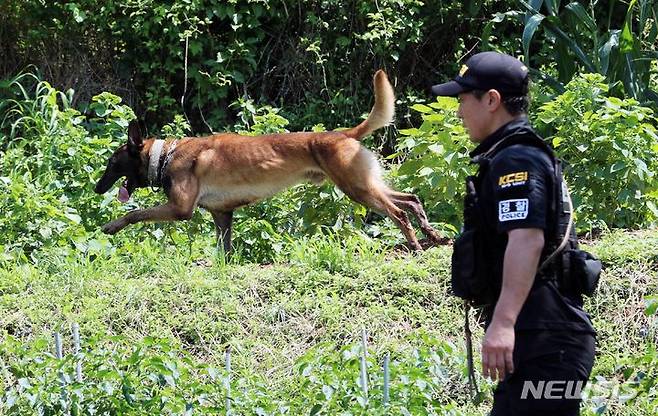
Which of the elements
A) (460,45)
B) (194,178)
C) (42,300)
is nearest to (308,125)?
(460,45)

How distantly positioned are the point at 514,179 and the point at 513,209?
0.33 feet

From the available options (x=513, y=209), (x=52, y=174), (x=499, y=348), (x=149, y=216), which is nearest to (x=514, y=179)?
(x=513, y=209)

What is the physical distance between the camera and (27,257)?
7750mm

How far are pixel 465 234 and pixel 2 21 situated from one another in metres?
9.97

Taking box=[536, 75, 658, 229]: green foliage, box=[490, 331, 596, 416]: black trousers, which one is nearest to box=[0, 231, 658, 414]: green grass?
box=[536, 75, 658, 229]: green foliage

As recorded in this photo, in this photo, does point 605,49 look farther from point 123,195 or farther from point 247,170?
point 123,195

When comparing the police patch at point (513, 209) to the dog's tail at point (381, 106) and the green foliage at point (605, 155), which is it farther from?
the dog's tail at point (381, 106)

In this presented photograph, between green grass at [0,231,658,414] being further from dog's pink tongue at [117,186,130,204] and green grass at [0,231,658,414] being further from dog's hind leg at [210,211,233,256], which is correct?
dog's pink tongue at [117,186,130,204]

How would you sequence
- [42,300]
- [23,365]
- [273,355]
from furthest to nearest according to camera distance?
[42,300] → [273,355] → [23,365]

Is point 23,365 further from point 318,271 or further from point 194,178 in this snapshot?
point 194,178

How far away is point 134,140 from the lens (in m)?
8.81

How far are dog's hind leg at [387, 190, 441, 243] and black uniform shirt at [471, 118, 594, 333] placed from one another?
14.9 feet

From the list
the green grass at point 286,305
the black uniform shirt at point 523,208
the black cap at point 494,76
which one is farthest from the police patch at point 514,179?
the green grass at point 286,305

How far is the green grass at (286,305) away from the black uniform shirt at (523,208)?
2.34 meters
